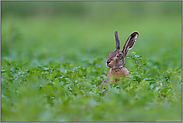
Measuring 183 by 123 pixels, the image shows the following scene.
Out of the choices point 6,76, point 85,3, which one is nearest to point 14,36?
point 6,76

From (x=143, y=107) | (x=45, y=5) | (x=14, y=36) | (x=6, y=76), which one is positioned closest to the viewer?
(x=143, y=107)

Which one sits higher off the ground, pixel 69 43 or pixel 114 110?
pixel 69 43

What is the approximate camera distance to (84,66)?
649 centimetres

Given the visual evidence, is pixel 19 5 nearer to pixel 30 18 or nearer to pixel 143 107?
pixel 30 18

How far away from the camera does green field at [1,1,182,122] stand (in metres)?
3.07

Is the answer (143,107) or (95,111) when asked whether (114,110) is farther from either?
(143,107)

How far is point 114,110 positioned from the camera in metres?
2.96

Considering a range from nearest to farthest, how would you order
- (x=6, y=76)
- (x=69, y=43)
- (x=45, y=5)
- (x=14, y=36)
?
(x=6, y=76) < (x=14, y=36) < (x=69, y=43) < (x=45, y=5)

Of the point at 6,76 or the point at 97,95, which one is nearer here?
the point at 97,95

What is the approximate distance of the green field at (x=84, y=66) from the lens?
3.07 meters

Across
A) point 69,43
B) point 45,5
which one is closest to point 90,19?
point 45,5

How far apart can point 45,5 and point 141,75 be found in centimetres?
1354

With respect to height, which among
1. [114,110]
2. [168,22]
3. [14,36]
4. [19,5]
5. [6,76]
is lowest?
[114,110]

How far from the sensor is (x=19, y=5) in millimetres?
17656
